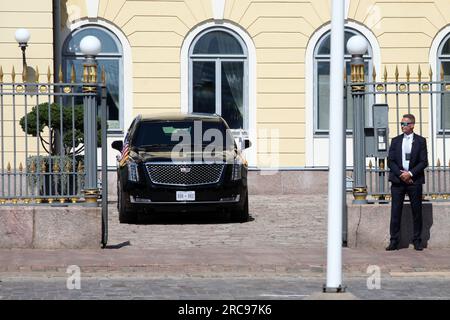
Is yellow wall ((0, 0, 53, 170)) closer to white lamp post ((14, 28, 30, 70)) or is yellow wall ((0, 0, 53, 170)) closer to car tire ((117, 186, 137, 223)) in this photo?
white lamp post ((14, 28, 30, 70))

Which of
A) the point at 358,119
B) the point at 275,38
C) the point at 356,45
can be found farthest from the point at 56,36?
the point at 358,119

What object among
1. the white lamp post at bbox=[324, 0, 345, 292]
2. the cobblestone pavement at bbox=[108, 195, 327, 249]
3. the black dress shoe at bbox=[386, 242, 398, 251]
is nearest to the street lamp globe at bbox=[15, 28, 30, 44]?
the cobblestone pavement at bbox=[108, 195, 327, 249]

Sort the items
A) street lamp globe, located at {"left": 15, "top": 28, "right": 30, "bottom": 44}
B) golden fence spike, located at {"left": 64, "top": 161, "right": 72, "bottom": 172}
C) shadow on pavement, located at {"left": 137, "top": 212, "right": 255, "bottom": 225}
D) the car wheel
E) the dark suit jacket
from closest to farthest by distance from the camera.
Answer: golden fence spike, located at {"left": 64, "top": 161, "right": 72, "bottom": 172} → the dark suit jacket → the car wheel → shadow on pavement, located at {"left": 137, "top": 212, "right": 255, "bottom": 225} → street lamp globe, located at {"left": 15, "top": 28, "right": 30, "bottom": 44}

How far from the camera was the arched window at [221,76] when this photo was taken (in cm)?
2648

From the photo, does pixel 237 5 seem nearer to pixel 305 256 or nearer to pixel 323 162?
pixel 323 162

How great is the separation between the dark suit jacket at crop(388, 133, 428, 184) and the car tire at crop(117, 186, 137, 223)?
494 centimetres

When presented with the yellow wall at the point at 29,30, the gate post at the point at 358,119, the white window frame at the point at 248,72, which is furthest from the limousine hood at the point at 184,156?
the white window frame at the point at 248,72

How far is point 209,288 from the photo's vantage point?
13.6 metres

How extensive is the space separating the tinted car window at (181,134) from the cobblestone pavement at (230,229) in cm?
132

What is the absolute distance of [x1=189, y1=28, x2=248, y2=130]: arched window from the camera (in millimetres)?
26484

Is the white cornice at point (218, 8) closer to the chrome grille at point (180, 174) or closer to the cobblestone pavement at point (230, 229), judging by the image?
the cobblestone pavement at point (230, 229)

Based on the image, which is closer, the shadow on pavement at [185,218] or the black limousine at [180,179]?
the black limousine at [180,179]
